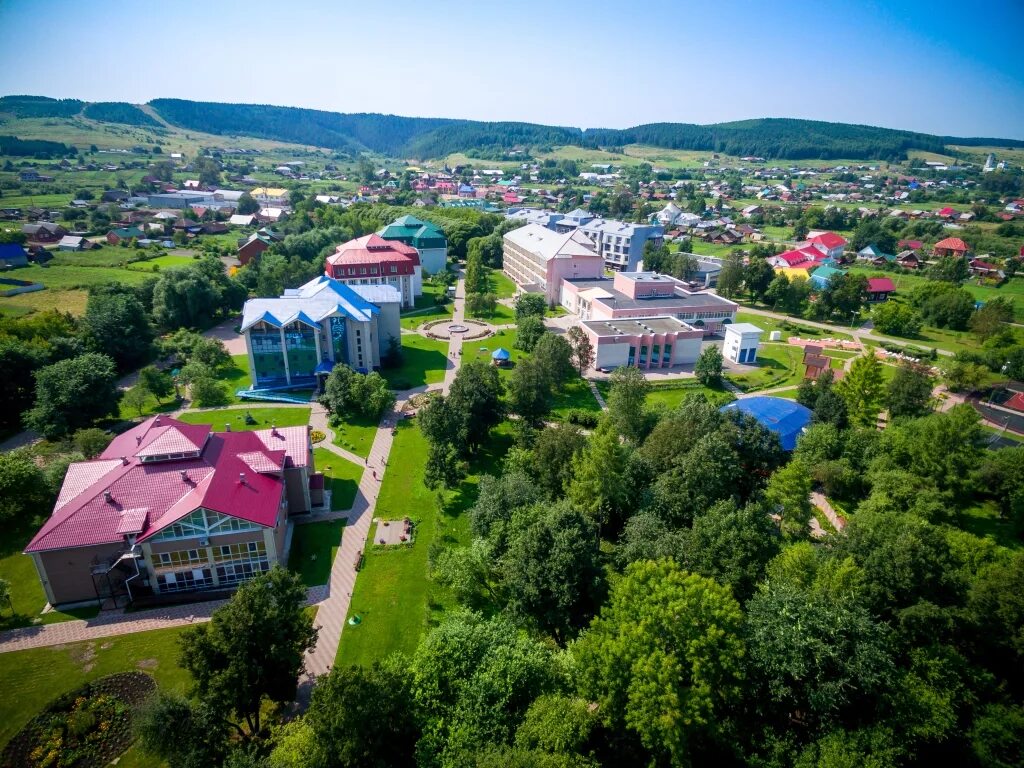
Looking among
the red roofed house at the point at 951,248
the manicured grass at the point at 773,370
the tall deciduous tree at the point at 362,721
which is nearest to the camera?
the tall deciduous tree at the point at 362,721

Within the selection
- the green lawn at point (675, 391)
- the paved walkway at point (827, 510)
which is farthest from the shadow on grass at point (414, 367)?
the paved walkway at point (827, 510)

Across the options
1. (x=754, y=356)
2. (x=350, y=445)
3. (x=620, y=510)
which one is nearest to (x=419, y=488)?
(x=350, y=445)

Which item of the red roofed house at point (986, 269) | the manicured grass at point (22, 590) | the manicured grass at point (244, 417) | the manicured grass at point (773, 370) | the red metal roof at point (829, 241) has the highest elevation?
the red metal roof at point (829, 241)

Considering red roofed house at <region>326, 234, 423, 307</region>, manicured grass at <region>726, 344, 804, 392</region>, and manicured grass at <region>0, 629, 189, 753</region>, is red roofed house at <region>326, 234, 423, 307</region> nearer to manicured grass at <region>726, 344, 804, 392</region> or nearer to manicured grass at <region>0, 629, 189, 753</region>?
manicured grass at <region>726, 344, 804, 392</region>

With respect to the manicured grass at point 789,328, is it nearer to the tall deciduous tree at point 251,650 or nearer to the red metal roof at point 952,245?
the red metal roof at point 952,245

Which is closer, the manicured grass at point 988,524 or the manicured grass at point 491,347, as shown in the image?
the manicured grass at point 988,524

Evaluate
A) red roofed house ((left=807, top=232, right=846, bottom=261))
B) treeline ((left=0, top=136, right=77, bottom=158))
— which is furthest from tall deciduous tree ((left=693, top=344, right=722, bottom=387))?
treeline ((left=0, top=136, right=77, bottom=158))
